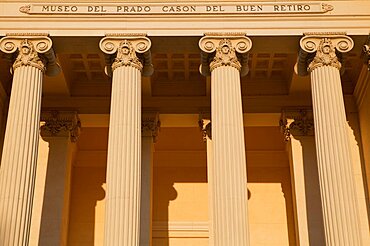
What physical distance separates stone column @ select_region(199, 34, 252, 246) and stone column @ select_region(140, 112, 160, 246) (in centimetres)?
→ 619

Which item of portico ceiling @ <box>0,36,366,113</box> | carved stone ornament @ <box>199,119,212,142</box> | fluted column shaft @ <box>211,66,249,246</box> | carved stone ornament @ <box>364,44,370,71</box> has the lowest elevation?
fluted column shaft @ <box>211,66,249,246</box>

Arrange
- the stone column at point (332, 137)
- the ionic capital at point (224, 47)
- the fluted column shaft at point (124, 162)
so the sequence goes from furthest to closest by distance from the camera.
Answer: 1. the ionic capital at point (224, 47)
2. the stone column at point (332, 137)
3. the fluted column shaft at point (124, 162)

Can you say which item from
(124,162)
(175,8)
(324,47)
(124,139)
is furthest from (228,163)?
(175,8)

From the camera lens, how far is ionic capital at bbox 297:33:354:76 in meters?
28.3

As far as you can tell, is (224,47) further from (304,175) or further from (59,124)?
(59,124)

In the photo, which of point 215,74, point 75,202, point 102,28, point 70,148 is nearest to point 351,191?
point 215,74

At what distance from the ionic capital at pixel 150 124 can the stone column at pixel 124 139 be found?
536 cm

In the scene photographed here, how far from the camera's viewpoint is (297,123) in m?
34.2

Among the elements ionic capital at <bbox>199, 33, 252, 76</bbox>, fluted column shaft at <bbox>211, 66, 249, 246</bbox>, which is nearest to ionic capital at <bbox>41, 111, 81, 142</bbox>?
ionic capital at <bbox>199, 33, 252, 76</bbox>

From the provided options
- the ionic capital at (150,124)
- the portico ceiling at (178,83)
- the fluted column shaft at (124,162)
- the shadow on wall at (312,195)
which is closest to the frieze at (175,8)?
the fluted column shaft at (124,162)

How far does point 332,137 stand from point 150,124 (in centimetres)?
1102

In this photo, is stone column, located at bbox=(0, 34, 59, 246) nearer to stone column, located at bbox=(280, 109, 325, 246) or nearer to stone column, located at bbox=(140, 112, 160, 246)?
stone column, located at bbox=(140, 112, 160, 246)

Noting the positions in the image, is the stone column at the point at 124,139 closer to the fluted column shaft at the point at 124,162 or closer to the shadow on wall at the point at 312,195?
the fluted column shaft at the point at 124,162

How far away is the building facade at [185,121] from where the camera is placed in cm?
2612
